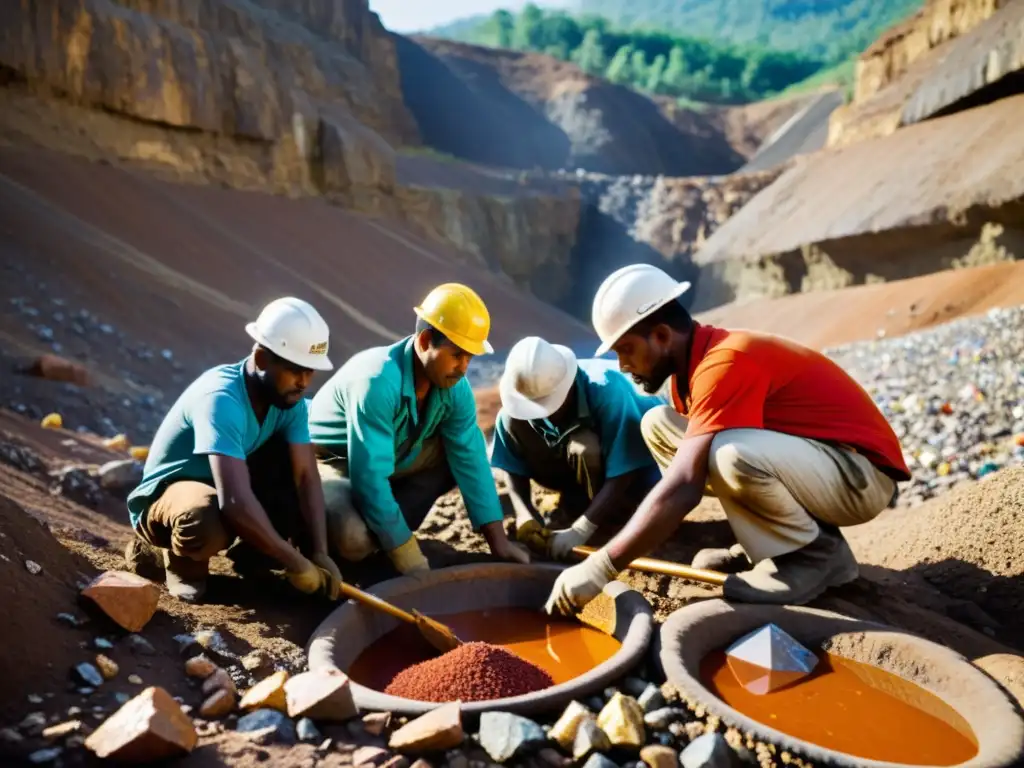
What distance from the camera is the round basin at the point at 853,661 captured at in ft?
7.66

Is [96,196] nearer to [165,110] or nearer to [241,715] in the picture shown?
[165,110]

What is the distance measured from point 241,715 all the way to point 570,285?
2373 centimetres

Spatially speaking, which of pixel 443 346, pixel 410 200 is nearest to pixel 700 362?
pixel 443 346

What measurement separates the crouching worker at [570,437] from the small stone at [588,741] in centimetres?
141

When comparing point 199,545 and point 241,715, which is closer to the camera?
point 241,715

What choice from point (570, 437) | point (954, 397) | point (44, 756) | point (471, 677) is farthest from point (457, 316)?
point (954, 397)

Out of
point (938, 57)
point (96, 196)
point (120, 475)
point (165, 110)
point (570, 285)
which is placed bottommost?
point (570, 285)

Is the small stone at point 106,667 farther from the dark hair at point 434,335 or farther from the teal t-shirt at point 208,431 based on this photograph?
the dark hair at point 434,335

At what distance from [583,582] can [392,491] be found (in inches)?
48.6

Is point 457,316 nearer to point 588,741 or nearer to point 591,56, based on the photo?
point 588,741

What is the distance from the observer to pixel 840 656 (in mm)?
3023

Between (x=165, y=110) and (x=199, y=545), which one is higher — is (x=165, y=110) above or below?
above

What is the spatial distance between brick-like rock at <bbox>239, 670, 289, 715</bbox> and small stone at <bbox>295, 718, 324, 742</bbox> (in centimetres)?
9

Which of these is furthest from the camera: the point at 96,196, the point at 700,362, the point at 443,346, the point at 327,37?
the point at 327,37
